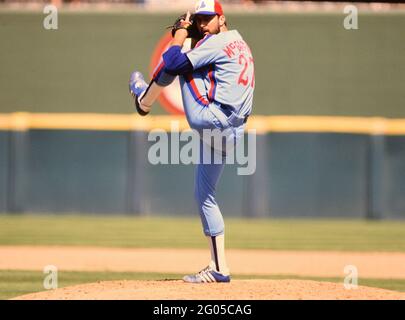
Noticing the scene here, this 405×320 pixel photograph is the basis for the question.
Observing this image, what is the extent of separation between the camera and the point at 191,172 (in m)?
15.4

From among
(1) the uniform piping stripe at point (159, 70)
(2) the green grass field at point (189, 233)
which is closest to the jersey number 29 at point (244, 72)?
(1) the uniform piping stripe at point (159, 70)

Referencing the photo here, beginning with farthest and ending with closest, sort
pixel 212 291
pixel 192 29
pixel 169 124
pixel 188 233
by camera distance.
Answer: pixel 169 124
pixel 188 233
pixel 192 29
pixel 212 291

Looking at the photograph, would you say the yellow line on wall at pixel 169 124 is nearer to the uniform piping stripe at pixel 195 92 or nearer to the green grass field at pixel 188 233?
the green grass field at pixel 188 233

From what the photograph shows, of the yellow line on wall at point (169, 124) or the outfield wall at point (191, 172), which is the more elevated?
the yellow line on wall at point (169, 124)

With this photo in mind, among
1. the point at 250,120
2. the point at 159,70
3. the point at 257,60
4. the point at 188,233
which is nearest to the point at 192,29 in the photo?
the point at 159,70

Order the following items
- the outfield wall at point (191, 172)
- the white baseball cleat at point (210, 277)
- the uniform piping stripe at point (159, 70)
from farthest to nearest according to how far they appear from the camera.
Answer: the outfield wall at point (191, 172) → the white baseball cleat at point (210, 277) → the uniform piping stripe at point (159, 70)

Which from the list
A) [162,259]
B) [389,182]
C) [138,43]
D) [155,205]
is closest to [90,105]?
[138,43]

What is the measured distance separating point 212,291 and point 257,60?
10.8 meters

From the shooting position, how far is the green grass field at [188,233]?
1224 centimetres

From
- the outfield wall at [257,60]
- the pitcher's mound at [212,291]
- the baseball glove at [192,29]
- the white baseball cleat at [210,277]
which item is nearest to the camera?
the pitcher's mound at [212,291]

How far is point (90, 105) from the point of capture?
1692 centimetres

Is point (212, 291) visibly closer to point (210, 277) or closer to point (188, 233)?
point (210, 277)

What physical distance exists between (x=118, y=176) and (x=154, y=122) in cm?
101

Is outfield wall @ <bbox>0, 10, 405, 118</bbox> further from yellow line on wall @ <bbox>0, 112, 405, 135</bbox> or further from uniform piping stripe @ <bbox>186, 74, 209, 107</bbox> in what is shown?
uniform piping stripe @ <bbox>186, 74, 209, 107</bbox>
